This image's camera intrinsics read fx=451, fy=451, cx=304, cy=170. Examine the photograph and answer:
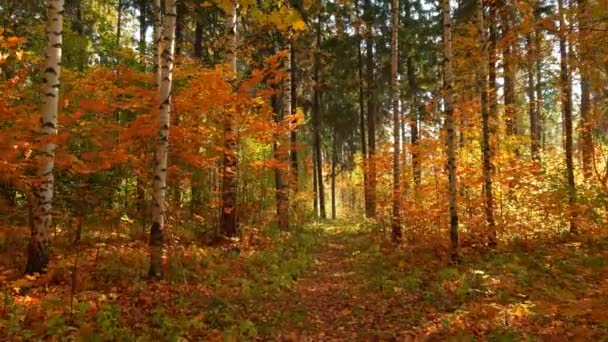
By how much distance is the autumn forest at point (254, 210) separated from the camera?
21.0ft

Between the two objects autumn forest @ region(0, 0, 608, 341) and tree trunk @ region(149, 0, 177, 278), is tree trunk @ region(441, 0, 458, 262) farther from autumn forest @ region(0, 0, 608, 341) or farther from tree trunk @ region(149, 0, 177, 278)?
tree trunk @ region(149, 0, 177, 278)

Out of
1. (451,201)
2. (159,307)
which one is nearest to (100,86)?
(159,307)

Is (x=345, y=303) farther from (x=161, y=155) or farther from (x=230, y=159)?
(x=230, y=159)

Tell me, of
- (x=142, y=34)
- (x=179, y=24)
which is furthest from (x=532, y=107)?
(x=142, y=34)

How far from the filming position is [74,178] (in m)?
10.9

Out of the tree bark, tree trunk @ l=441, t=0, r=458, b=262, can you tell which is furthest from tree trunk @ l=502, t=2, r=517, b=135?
tree trunk @ l=441, t=0, r=458, b=262

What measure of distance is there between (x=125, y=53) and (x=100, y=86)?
113cm

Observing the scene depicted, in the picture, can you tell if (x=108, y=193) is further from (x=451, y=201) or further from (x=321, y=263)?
(x=451, y=201)

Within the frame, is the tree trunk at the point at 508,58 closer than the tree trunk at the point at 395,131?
→ Yes

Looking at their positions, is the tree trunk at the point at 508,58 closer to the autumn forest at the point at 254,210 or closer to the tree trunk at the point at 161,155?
the autumn forest at the point at 254,210

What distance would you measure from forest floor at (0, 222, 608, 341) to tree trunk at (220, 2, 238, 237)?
0.77 m

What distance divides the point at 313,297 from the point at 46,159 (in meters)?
5.20

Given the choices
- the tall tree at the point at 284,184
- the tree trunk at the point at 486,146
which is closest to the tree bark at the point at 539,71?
the tree trunk at the point at 486,146

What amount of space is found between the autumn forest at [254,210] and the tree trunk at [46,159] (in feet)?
0.10
